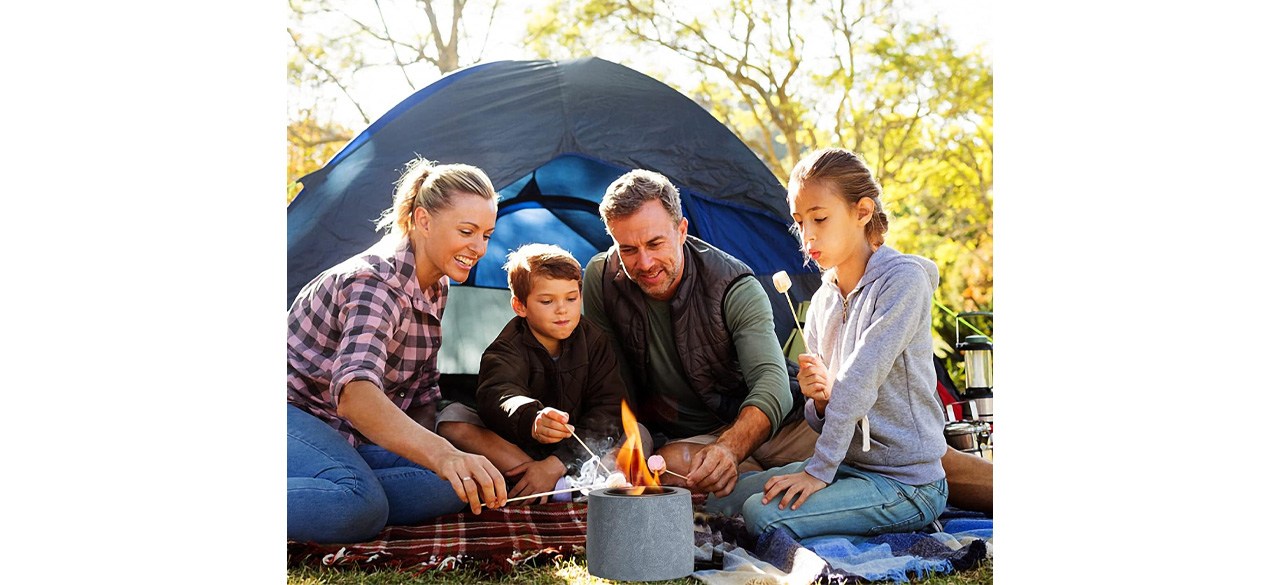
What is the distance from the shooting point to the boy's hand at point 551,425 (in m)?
2.24

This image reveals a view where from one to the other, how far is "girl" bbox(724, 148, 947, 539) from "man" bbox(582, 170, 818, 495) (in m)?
0.28

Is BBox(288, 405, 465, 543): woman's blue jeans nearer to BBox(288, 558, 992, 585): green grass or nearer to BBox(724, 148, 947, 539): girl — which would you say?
BBox(288, 558, 992, 585): green grass

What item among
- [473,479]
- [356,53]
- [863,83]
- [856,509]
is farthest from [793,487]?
[863,83]

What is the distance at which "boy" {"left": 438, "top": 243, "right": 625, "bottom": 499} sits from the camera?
257cm

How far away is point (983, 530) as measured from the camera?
7.37ft

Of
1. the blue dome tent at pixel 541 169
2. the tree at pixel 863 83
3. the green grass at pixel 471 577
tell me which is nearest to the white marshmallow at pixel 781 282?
the green grass at pixel 471 577

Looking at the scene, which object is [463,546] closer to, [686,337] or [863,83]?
[686,337]

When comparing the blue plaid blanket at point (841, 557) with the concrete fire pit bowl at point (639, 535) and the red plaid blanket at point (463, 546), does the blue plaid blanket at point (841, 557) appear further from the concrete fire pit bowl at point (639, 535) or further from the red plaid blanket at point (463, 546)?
the red plaid blanket at point (463, 546)

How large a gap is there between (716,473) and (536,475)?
467 millimetres

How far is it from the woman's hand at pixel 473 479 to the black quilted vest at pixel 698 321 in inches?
33.7

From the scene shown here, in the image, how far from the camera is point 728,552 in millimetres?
2096

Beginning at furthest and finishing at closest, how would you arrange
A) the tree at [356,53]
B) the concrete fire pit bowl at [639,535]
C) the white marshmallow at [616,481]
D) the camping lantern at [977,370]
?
the tree at [356,53] < the camping lantern at [977,370] < the white marshmallow at [616,481] < the concrete fire pit bowl at [639,535]

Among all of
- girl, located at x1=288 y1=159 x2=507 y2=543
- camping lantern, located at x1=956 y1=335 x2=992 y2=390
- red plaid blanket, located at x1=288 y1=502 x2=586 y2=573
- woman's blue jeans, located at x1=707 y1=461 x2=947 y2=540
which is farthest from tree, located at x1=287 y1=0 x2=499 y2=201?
camping lantern, located at x1=956 y1=335 x2=992 y2=390
